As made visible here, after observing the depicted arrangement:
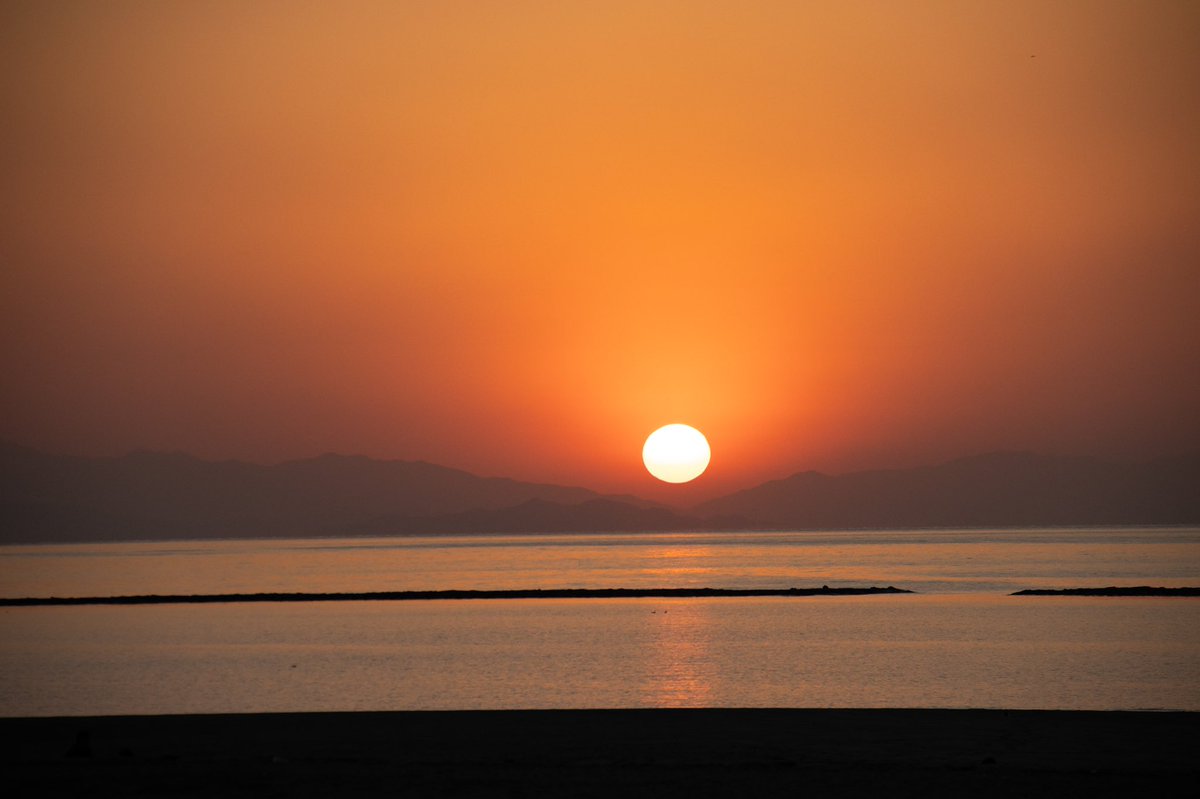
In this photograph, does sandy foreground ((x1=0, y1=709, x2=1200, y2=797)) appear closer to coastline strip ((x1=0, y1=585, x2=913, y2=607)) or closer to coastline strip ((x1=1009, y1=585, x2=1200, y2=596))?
coastline strip ((x1=1009, y1=585, x2=1200, y2=596))

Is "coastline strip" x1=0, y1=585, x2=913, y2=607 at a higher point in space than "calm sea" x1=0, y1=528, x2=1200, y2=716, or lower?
higher

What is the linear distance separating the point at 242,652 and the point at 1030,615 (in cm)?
3712

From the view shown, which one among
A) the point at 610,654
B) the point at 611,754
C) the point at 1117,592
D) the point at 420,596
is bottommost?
the point at 611,754

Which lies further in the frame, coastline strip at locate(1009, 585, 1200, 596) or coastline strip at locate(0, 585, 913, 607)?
coastline strip at locate(0, 585, 913, 607)

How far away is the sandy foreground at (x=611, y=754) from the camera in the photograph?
16.0m

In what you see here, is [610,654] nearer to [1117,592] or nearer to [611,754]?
[611,754]

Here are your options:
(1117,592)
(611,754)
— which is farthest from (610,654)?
(1117,592)

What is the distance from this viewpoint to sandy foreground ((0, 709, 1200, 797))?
16.0 meters

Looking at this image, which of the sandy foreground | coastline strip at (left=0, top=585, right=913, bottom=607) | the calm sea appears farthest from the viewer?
coastline strip at (left=0, top=585, right=913, bottom=607)

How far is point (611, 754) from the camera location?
1886 centimetres

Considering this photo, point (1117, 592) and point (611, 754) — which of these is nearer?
point (611, 754)

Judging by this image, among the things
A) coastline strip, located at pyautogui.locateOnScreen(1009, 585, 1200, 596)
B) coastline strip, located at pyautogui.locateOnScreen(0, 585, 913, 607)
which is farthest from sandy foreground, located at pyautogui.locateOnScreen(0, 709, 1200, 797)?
coastline strip, located at pyautogui.locateOnScreen(0, 585, 913, 607)

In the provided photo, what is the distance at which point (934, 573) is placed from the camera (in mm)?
120875

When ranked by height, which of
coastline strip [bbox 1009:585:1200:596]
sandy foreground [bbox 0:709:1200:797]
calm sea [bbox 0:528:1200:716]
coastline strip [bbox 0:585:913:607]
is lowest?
sandy foreground [bbox 0:709:1200:797]
